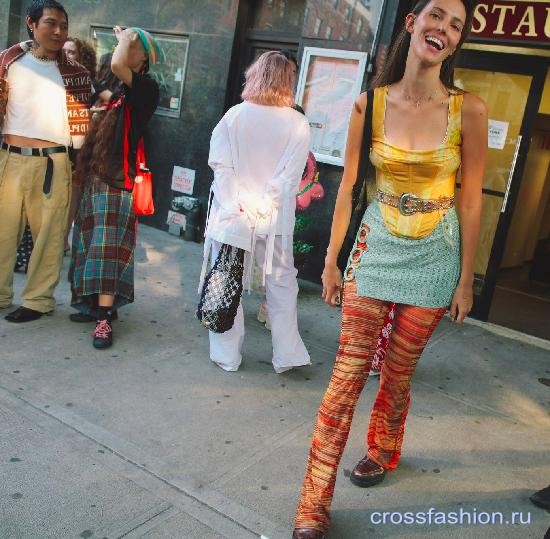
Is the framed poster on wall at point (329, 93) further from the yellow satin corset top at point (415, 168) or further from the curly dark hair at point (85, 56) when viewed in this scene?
the yellow satin corset top at point (415, 168)

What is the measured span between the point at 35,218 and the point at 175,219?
3086 millimetres

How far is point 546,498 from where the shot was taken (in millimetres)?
2785

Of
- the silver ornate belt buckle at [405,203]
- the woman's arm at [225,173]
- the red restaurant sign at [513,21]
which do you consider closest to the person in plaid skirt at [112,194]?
the woman's arm at [225,173]

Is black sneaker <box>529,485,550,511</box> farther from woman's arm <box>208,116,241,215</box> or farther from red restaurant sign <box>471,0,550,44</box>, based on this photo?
red restaurant sign <box>471,0,550,44</box>

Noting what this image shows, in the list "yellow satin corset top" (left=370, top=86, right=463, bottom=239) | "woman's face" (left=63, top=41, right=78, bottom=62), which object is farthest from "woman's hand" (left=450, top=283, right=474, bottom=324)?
"woman's face" (left=63, top=41, right=78, bottom=62)

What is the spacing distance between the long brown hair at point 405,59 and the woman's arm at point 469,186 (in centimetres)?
14

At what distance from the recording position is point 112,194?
4105mm

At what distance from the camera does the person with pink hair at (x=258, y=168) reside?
144 inches

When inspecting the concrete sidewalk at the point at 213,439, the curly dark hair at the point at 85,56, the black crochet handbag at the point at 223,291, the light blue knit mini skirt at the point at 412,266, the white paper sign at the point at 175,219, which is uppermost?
the curly dark hair at the point at 85,56

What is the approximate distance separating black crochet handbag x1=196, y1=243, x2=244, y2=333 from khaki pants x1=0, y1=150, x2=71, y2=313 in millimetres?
1301

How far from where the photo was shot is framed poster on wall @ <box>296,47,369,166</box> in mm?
5930

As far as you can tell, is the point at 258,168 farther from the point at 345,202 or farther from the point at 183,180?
the point at 183,180

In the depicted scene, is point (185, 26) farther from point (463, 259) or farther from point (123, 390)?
point (463, 259)

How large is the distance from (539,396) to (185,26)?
214 inches
